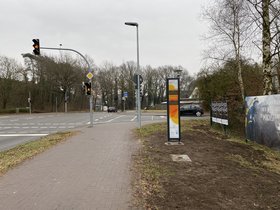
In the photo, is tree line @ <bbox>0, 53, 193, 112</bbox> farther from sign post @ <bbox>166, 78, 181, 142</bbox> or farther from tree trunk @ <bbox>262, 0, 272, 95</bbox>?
sign post @ <bbox>166, 78, 181, 142</bbox>

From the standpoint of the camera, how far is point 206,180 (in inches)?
242

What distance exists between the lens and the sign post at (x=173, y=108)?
36.8 ft

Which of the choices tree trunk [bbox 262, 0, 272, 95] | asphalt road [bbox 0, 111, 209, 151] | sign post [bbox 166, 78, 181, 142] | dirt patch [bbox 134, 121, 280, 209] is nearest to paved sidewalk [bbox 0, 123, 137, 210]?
dirt patch [bbox 134, 121, 280, 209]

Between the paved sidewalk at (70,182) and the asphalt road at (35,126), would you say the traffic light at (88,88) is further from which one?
the paved sidewalk at (70,182)

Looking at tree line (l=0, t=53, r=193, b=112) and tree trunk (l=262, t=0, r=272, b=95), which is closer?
tree trunk (l=262, t=0, r=272, b=95)

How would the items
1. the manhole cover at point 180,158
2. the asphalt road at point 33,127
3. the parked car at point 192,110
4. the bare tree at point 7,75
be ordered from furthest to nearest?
the bare tree at point 7,75 → the parked car at point 192,110 → the asphalt road at point 33,127 → the manhole cover at point 180,158

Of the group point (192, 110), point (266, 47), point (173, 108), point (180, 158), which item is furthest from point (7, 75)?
point (180, 158)

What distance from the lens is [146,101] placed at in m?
93.9

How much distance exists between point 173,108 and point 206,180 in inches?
212

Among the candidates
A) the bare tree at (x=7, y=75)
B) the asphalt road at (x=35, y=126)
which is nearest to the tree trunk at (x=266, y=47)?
the asphalt road at (x=35, y=126)

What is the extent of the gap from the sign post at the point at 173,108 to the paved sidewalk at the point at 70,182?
97.0 inches

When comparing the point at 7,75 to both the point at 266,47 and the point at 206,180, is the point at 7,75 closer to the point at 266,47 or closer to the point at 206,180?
the point at 266,47

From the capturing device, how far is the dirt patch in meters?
4.90

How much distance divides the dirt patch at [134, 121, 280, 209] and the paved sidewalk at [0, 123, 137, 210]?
40 centimetres
